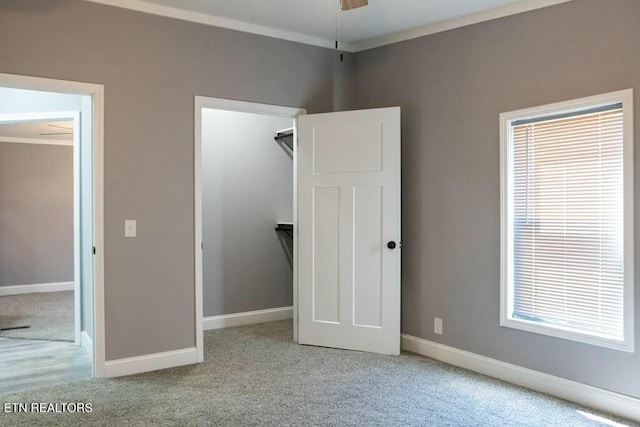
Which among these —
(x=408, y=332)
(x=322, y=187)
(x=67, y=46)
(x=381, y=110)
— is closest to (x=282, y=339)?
(x=408, y=332)

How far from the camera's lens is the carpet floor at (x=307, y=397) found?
2.72 metres

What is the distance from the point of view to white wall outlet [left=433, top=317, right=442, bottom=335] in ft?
12.6

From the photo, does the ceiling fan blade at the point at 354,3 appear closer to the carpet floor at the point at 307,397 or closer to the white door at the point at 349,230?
the white door at the point at 349,230

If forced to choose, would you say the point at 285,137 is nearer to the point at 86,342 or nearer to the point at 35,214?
the point at 86,342

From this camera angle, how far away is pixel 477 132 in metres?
3.57

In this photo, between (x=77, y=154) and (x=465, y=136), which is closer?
(x=465, y=136)

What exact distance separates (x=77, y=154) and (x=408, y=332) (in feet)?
10.8

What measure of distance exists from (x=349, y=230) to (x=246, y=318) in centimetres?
169

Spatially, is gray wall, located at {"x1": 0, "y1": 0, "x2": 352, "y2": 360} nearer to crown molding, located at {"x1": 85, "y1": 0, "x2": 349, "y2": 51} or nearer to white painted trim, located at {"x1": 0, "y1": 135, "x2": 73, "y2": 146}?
crown molding, located at {"x1": 85, "y1": 0, "x2": 349, "y2": 51}

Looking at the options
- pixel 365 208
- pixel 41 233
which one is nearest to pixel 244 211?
pixel 365 208

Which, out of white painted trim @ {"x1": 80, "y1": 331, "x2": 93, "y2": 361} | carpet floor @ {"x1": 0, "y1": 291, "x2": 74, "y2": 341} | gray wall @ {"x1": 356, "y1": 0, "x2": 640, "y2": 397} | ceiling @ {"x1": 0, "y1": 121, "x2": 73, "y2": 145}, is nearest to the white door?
gray wall @ {"x1": 356, "y1": 0, "x2": 640, "y2": 397}

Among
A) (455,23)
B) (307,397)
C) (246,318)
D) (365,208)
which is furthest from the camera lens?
(246,318)

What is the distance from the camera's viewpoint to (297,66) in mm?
4219

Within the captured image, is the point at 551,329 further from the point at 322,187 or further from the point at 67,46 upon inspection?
the point at 67,46
